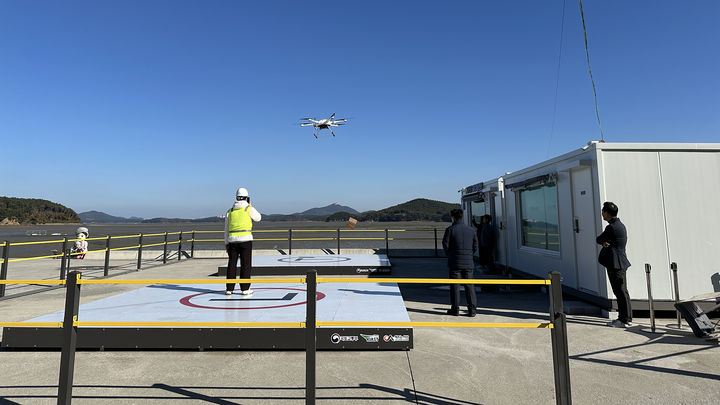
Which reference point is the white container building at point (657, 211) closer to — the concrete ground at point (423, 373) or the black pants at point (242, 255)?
the concrete ground at point (423, 373)

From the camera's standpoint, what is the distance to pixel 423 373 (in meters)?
3.71

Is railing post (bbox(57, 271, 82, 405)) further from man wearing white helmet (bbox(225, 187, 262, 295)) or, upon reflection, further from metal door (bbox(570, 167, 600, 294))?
metal door (bbox(570, 167, 600, 294))

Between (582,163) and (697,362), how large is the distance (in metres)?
3.36

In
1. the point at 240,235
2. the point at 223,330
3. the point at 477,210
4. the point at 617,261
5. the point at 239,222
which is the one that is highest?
the point at 477,210

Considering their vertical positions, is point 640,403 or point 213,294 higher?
point 213,294

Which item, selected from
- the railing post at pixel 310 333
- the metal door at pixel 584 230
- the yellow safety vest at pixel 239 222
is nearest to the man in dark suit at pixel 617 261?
the metal door at pixel 584 230

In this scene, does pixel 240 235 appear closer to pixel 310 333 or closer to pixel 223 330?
pixel 223 330

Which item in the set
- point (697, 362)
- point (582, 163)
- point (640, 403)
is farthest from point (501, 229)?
point (640, 403)

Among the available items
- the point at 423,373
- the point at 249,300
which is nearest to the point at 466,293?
the point at 423,373

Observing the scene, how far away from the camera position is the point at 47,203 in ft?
548

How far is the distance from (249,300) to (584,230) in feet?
19.3

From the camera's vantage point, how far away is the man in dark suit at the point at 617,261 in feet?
17.8

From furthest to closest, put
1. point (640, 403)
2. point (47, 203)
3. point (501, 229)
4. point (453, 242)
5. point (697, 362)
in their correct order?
point (47, 203) < point (501, 229) < point (453, 242) < point (697, 362) < point (640, 403)

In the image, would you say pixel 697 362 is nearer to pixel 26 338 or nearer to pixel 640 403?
pixel 640 403
